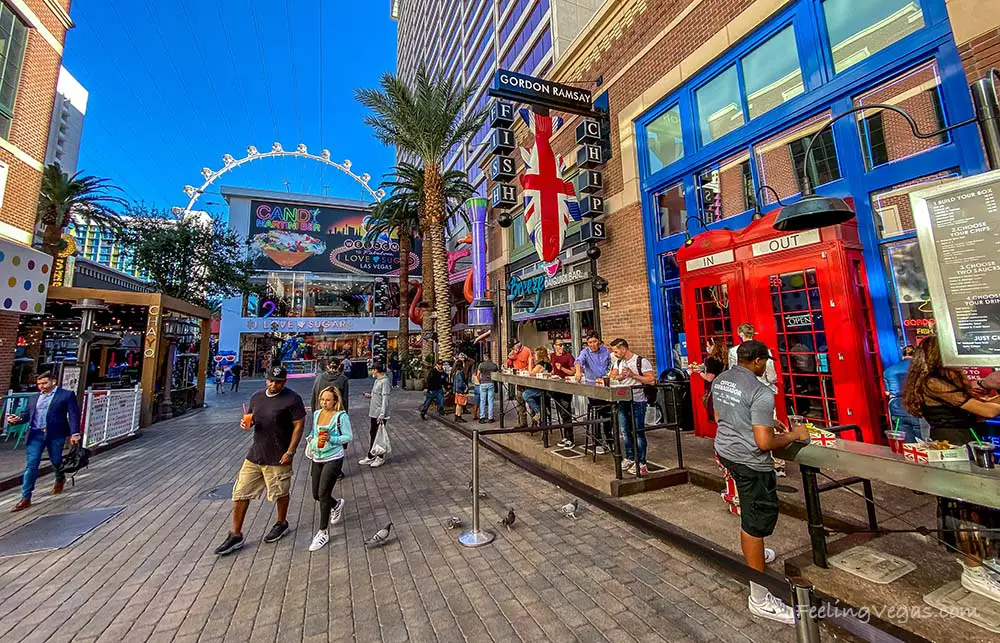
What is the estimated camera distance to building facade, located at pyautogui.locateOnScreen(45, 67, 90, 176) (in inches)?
2756

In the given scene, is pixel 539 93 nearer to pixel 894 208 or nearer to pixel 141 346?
pixel 894 208

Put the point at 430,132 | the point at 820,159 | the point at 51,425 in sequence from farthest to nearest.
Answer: the point at 430,132 → the point at 820,159 → the point at 51,425

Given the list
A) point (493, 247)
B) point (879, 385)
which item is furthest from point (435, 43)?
point (879, 385)

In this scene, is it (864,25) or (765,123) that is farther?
(765,123)

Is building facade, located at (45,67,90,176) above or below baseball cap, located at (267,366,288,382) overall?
above

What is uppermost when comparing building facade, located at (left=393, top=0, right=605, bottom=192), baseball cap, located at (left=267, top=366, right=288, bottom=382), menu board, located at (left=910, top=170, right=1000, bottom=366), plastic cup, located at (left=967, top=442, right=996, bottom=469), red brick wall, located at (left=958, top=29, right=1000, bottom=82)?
building facade, located at (left=393, top=0, right=605, bottom=192)

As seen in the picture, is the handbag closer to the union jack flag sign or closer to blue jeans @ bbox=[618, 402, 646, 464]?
blue jeans @ bbox=[618, 402, 646, 464]

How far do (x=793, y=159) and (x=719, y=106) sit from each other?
6.65ft

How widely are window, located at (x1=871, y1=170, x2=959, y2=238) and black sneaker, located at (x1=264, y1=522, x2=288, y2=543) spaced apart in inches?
331

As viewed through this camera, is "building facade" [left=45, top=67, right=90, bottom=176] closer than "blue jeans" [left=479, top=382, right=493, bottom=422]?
No

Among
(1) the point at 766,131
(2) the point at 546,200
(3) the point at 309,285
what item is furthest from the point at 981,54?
(3) the point at 309,285

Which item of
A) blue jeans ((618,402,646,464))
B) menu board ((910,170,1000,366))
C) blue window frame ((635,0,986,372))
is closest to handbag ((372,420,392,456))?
blue jeans ((618,402,646,464))

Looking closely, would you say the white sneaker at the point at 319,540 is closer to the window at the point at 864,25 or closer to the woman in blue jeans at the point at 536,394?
the woman in blue jeans at the point at 536,394

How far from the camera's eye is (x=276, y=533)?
4.20 metres
